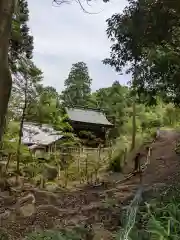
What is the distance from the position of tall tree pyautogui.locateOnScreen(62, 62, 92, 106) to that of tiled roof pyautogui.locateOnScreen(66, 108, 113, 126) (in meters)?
6.95

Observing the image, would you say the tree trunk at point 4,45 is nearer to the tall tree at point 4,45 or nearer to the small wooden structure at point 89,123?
the tall tree at point 4,45

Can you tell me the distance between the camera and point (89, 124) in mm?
20703

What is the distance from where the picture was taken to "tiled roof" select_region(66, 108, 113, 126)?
20562 millimetres

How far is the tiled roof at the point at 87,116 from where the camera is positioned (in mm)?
20562

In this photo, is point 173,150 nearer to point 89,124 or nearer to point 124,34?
point 124,34

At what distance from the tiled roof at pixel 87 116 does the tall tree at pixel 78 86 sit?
695 cm

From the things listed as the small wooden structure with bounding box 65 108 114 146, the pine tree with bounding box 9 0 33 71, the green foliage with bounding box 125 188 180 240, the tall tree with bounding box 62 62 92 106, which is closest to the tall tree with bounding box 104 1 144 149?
the pine tree with bounding box 9 0 33 71

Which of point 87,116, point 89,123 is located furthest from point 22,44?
point 87,116

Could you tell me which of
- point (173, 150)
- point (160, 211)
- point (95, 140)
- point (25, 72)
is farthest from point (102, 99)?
point (160, 211)

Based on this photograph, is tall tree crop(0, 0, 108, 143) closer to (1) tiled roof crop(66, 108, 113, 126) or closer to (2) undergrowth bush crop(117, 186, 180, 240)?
(2) undergrowth bush crop(117, 186, 180, 240)

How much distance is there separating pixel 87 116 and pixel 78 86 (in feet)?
37.8

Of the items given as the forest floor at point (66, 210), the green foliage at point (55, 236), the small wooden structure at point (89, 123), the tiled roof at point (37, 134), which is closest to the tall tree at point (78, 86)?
the small wooden structure at point (89, 123)

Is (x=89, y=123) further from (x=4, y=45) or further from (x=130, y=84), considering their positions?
(x=4, y=45)

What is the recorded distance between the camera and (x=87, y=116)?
70.0 ft
